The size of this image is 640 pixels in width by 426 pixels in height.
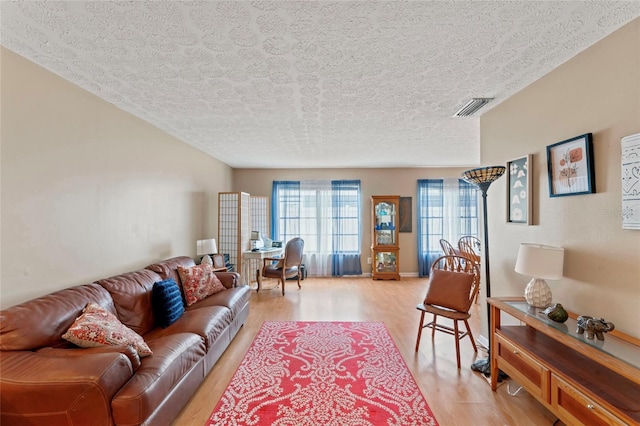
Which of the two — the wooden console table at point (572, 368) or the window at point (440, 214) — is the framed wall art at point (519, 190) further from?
the window at point (440, 214)

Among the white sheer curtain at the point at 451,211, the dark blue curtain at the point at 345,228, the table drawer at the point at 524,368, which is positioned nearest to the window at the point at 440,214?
the white sheer curtain at the point at 451,211

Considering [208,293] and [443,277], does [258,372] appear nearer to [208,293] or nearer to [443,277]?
[208,293]

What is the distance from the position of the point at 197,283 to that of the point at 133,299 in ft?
2.56

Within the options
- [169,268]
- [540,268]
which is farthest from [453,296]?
[169,268]

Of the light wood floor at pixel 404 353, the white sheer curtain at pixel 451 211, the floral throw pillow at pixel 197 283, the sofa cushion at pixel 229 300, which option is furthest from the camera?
the white sheer curtain at pixel 451 211

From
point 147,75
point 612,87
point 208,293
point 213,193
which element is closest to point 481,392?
point 612,87

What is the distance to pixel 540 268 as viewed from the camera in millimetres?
1843

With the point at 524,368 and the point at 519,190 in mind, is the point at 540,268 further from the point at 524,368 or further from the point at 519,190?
the point at 519,190

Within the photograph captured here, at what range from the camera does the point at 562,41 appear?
1664mm

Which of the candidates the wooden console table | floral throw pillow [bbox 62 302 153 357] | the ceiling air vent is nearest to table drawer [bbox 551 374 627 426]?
the wooden console table

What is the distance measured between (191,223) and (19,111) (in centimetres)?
259

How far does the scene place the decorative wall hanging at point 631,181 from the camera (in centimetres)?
145

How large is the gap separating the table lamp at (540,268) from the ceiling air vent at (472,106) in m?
1.44

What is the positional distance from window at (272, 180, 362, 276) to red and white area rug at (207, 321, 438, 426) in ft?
9.86
